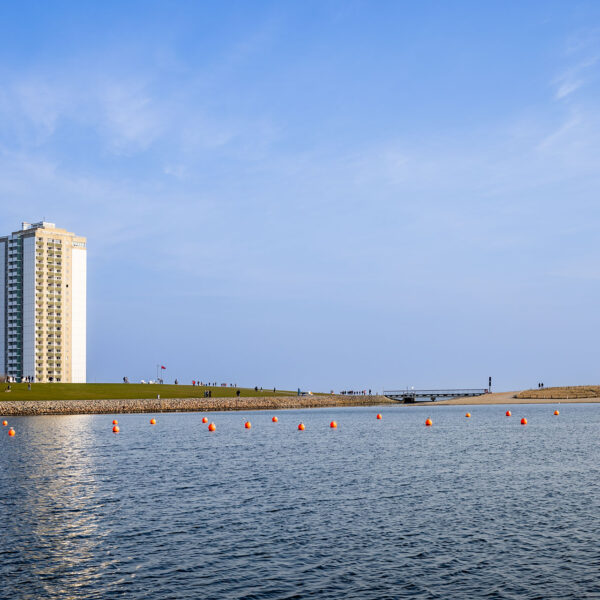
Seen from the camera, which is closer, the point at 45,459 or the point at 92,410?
the point at 45,459

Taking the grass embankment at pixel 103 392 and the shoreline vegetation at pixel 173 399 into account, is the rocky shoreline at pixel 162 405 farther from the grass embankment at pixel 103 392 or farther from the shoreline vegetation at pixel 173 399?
the grass embankment at pixel 103 392

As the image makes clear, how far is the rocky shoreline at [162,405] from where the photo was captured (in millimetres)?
109438

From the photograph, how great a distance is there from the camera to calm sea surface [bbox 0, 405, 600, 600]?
62.8 ft

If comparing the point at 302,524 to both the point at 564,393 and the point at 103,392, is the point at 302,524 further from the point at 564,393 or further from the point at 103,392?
the point at 564,393

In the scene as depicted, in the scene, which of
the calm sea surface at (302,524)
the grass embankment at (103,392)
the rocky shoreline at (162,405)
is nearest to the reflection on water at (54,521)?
the calm sea surface at (302,524)

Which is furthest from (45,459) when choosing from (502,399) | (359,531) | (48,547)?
(502,399)

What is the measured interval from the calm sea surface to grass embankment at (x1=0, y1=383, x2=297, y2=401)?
78.0 meters

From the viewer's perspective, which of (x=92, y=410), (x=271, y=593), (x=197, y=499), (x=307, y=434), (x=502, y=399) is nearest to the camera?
(x=271, y=593)

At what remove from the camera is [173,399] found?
438 ft

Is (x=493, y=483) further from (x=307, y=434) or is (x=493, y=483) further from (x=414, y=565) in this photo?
(x=307, y=434)

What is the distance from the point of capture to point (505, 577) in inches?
762

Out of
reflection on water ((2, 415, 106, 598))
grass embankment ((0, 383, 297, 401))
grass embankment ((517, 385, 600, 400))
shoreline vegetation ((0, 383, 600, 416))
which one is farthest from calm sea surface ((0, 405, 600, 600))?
grass embankment ((517, 385, 600, 400))

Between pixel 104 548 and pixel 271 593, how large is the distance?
7954 mm

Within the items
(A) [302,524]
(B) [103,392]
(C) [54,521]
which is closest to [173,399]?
(B) [103,392]
